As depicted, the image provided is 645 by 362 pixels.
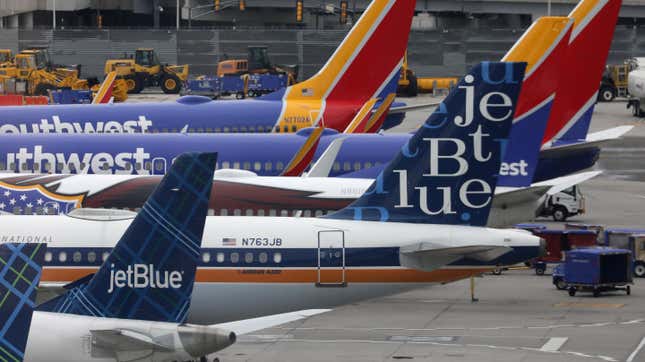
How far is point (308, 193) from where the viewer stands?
4272 centimetres

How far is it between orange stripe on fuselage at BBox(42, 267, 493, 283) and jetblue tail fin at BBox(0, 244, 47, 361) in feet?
39.3

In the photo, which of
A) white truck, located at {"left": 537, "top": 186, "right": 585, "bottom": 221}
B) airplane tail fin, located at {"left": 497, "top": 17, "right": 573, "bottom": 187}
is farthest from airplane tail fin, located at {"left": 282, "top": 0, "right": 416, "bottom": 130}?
airplane tail fin, located at {"left": 497, "top": 17, "right": 573, "bottom": 187}

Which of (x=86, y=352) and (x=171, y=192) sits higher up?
(x=171, y=192)

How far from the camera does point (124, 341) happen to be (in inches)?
941

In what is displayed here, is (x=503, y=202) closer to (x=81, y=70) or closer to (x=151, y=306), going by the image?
(x=151, y=306)

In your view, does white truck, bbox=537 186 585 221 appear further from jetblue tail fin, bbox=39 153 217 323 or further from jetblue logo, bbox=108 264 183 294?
jetblue logo, bbox=108 264 183 294

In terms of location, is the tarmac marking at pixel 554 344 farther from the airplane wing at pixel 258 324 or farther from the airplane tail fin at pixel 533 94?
the airplane wing at pixel 258 324

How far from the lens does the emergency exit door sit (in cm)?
3309

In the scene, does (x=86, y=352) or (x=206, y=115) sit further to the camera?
(x=206, y=115)

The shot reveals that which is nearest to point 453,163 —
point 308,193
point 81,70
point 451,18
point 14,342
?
point 308,193

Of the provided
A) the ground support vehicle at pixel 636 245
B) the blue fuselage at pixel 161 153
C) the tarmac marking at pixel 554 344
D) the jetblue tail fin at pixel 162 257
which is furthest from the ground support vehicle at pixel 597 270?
the jetblue tail fin at pixel 162 257

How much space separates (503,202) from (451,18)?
370 ft

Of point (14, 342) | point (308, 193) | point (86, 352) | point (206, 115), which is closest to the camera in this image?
point (14, 342)

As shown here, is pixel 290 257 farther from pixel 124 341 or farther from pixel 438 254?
pixel 124 341
